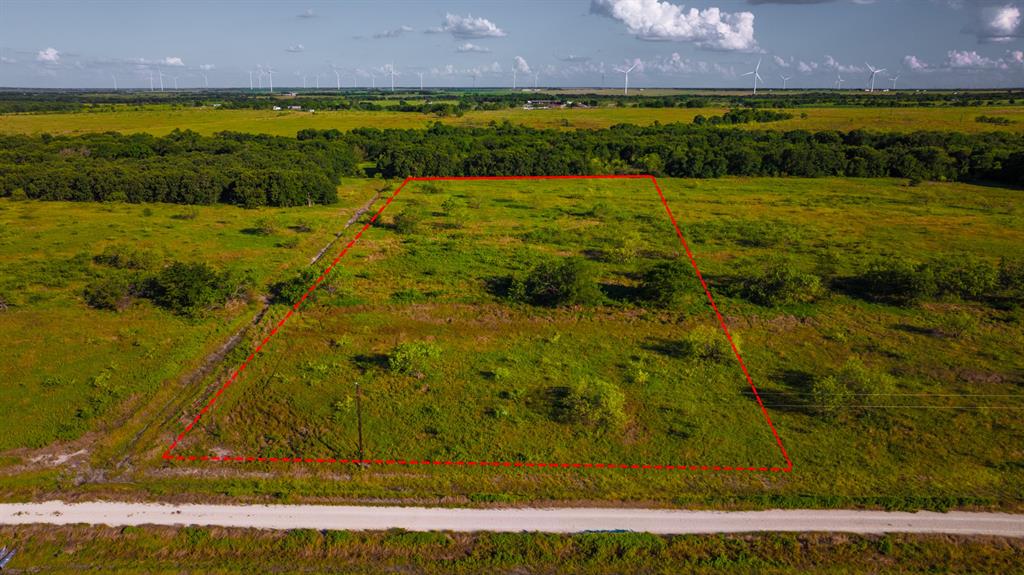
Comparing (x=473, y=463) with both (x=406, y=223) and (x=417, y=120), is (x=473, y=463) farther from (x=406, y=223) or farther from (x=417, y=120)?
(x=417, y=120)

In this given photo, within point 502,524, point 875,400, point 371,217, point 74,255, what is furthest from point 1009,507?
point 74,255

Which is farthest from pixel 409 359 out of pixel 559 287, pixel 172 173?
pixel 172 173

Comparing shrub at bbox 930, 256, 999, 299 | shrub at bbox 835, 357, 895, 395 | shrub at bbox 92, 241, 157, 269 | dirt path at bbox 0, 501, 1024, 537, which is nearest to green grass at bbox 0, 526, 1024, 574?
dirt path at bbox 0, 501, 1024, 537

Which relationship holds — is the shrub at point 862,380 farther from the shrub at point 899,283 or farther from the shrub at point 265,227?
the shrub at point 265,227

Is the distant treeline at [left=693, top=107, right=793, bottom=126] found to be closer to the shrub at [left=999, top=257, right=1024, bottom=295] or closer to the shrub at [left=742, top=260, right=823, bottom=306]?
the shrub at [left=999, top=257, right=1024, bottom=295]

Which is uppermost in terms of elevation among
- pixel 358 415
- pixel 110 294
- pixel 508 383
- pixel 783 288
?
pixel 783 288
